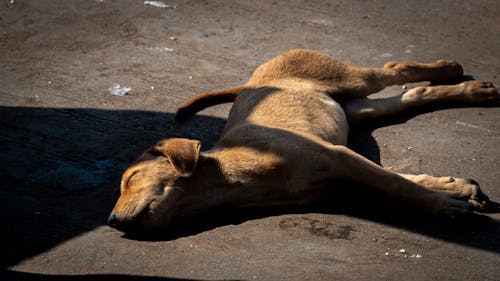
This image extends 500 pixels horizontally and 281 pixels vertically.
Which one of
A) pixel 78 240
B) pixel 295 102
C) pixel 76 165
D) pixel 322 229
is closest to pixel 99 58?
pixel 76 165

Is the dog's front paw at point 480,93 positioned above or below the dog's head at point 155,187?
above

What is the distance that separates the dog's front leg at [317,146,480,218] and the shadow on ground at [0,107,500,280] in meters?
0.10

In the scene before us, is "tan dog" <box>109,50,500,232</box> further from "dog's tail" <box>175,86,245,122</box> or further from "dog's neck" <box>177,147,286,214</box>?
"dog's tail" <box>175,86,245,122</box>

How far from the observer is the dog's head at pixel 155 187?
509 centimetres

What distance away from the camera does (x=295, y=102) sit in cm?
636

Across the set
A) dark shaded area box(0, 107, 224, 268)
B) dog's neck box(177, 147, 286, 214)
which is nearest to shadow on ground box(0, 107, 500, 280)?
dark shaded area box(0, 107, 224, 268)

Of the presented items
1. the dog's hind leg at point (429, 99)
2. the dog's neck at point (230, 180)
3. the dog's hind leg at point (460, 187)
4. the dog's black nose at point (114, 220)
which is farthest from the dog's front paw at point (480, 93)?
the dog's black nose at point (114, 220)

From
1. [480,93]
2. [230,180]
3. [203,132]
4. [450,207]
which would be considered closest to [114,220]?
[230,180]

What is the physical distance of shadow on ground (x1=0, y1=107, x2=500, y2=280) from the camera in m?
5.22

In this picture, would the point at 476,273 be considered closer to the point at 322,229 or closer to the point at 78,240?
the point at 322,229

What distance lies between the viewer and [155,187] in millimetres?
5215

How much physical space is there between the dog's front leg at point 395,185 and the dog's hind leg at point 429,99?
5.24 feet

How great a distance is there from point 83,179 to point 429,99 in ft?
10.1

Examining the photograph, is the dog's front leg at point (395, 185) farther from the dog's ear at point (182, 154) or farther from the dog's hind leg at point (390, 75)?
the dog's hind leg at point (390, 75)
